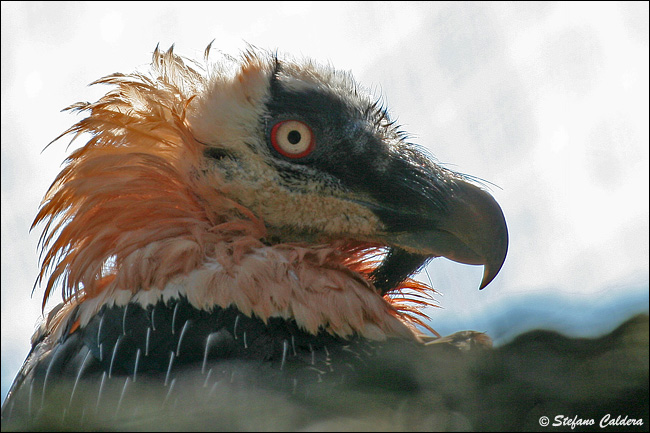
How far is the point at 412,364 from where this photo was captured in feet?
7.66

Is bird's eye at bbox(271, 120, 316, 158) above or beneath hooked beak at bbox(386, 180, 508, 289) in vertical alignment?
above

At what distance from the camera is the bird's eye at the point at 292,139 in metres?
3.63

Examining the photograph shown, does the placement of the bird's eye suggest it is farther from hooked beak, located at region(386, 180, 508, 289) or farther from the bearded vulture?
hooked beak, located at region(386, 180, 508, 289)

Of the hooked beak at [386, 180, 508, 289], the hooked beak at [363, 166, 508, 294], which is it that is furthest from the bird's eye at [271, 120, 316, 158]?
the hooked beak at [386, 180, 508, 289]

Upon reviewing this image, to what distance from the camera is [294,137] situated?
366cm

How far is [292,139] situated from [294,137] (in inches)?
0.6

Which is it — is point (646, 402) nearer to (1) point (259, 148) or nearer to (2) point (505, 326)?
(2) point (505, 326)

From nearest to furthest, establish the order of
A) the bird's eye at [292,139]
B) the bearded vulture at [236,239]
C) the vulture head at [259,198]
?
the bearded vulture at [236,239]
the vulture head at [259,198]
the bird's eye at [292,139]

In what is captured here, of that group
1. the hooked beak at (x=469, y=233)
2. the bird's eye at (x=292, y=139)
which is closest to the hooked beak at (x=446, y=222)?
the hooked beak at (x=469, y=233)

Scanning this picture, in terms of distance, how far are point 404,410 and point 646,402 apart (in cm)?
65

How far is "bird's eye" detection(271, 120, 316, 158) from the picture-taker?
3.63m

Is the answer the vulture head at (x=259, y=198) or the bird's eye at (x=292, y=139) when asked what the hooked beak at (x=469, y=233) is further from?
the bird's eye at (x=292, y=139)

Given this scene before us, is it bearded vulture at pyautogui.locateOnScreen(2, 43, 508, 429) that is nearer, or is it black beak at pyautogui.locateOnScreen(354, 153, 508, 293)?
bearded vulture at pyautogui.locateOnScreen(2, 43, 508, 429)

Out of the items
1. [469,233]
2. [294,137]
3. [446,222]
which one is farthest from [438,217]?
[294,137]
